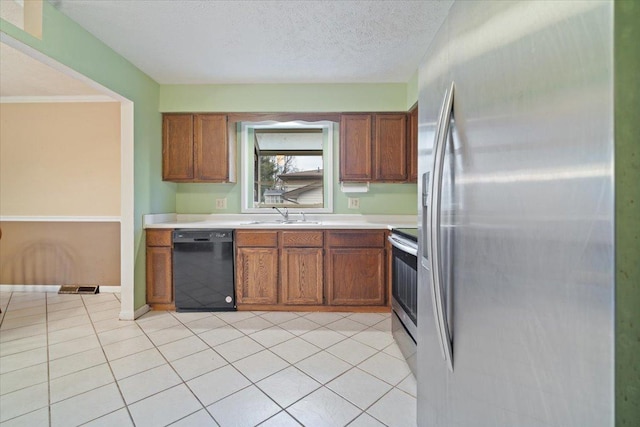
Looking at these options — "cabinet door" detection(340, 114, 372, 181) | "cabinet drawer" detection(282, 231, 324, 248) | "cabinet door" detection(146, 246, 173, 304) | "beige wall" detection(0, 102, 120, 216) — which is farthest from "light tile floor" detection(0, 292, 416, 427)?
"cabinet door" detection(340, 114, 372, 181)

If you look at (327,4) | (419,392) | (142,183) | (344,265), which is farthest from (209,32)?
(419,392)

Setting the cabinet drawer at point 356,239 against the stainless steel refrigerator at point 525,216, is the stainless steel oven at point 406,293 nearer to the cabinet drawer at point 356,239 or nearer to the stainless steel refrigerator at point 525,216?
the cabinet drawer at point 356,239

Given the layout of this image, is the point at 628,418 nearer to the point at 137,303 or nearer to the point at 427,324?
the point at 427,324

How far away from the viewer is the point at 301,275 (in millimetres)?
2883

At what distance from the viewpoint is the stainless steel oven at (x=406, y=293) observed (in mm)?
1712

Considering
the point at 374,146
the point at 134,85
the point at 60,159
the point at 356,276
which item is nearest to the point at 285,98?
the point at 374,146

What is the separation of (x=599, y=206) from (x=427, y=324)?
838 mm

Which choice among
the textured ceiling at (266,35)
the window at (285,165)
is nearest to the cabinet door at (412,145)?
the textured ceiling at (266,35)

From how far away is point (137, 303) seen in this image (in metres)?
2.77

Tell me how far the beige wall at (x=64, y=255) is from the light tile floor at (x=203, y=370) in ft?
2.39

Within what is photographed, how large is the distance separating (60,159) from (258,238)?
2.81m

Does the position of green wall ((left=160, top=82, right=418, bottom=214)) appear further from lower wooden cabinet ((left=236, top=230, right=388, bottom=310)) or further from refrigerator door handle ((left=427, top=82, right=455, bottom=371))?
refrigerator door handle ((left=427, top=82, right=455, bottom=371))

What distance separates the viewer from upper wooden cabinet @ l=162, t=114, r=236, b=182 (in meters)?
3.19

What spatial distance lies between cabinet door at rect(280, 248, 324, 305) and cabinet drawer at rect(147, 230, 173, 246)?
3.97 feet
